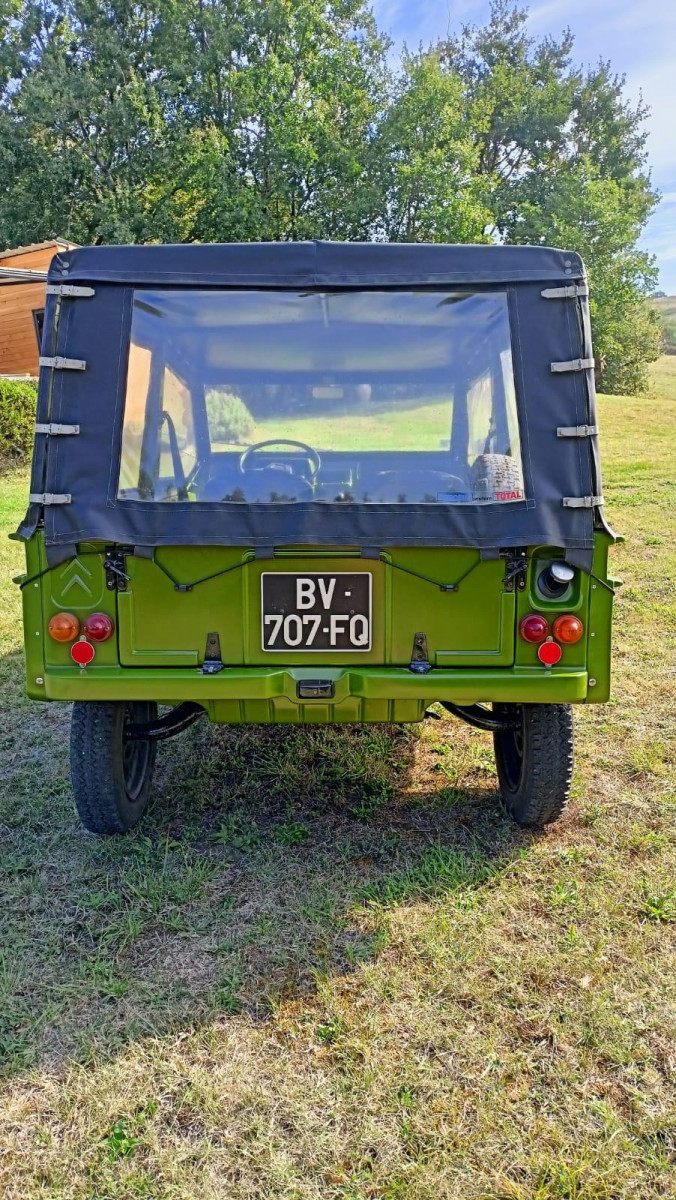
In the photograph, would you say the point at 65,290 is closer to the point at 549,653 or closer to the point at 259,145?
the point at 549,653

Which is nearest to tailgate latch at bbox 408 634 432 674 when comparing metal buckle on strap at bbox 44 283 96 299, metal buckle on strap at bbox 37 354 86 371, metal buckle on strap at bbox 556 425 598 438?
metal buckle on strap at bbox 556 425 598 438

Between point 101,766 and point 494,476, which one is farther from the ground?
point 494,476

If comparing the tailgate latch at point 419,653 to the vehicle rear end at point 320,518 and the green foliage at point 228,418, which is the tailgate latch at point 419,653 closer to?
the vehicle rear end at point 320,518

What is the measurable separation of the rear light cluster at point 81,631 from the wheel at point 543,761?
1.55 metres

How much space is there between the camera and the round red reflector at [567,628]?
2826mm

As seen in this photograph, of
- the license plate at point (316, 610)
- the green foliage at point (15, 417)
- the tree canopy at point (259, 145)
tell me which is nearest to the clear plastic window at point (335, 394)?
the license plate at point (316, 610)

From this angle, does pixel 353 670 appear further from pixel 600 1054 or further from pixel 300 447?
pixel 600 1054

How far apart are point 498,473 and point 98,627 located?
1447 mm

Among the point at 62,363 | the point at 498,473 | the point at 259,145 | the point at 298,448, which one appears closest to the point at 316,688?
the point at 298,448

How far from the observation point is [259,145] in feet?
86.5

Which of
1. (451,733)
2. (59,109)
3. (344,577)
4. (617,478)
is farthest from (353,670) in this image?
(59,109)

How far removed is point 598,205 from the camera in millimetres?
28375

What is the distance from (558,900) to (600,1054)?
26.9 inches

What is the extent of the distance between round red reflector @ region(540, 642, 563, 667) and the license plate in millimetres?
580
